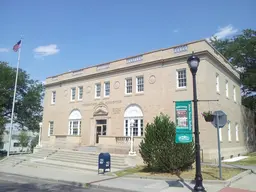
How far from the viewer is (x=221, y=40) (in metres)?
43.0

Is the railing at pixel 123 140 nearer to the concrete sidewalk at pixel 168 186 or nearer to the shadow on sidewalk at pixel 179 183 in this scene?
the concrete sidewalk at pixel 168 186

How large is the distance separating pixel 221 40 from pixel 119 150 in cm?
3061

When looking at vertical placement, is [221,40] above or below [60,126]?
above

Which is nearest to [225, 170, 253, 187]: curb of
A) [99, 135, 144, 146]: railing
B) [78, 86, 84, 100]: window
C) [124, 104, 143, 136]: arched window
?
[99, 135, 144, 146]: railing

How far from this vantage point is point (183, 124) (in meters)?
10.8

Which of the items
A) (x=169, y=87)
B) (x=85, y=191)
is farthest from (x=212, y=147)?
(x=85, y=191)

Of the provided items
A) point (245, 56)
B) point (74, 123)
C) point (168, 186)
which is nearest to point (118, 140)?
point (74, 123)

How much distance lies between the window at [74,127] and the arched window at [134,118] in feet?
22.8

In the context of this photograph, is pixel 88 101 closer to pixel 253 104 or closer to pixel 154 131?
pixel 154 131

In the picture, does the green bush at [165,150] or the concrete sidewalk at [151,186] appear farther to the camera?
the green bush at [165,150]

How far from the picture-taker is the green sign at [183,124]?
10664 mm

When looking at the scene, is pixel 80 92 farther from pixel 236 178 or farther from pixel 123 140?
pixel 236 178

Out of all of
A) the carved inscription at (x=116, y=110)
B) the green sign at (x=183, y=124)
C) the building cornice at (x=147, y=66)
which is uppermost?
the building cornice at (x=147, y=66)

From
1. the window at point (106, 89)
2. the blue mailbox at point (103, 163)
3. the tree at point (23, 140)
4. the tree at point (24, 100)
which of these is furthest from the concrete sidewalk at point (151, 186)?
the tree at point (23, 140)
